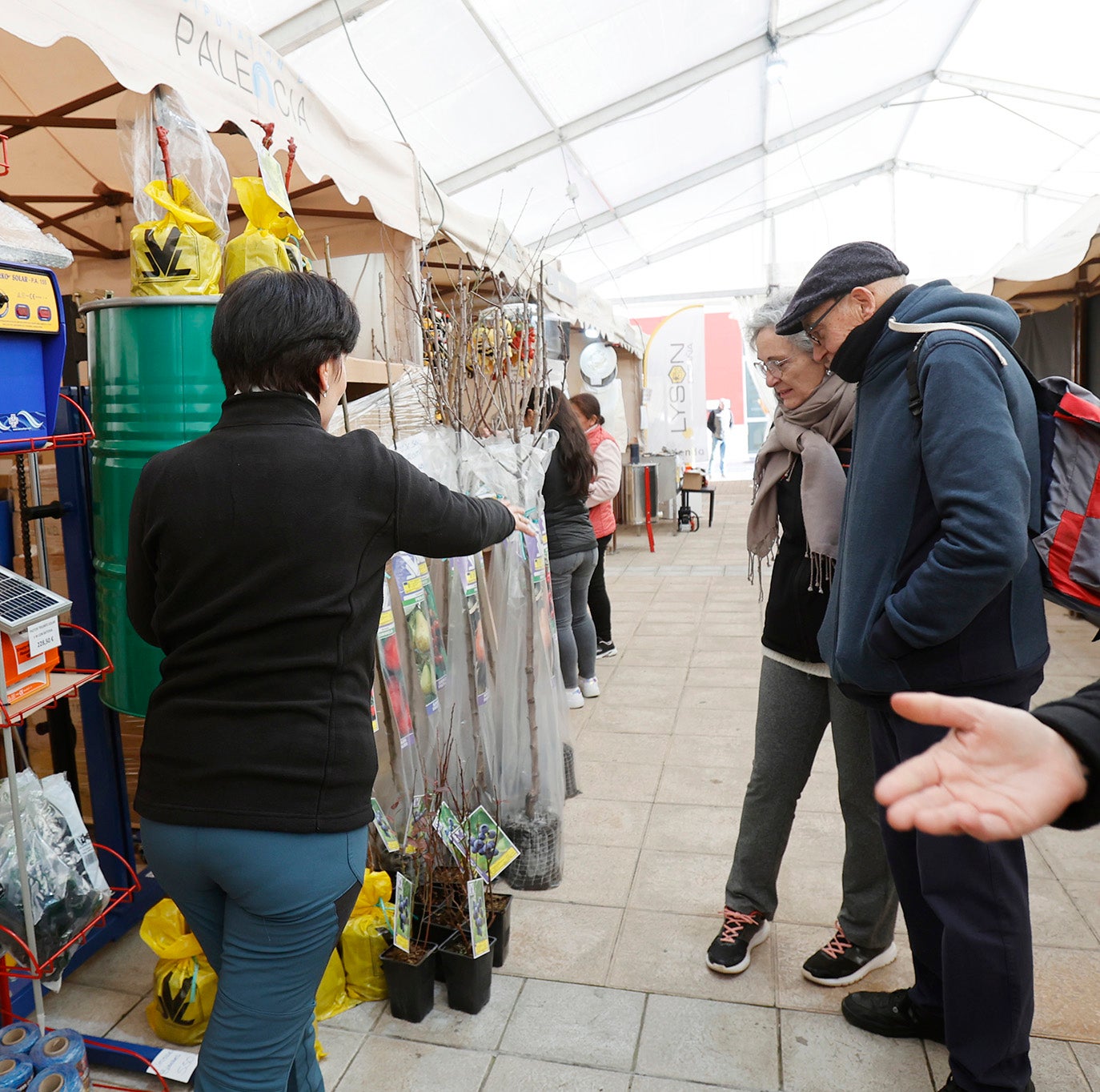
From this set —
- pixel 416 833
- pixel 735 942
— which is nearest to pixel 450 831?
pixel 416 833

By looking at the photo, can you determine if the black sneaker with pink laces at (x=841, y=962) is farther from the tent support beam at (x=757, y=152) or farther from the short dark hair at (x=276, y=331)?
the tent support beam at (x=757, y=152)

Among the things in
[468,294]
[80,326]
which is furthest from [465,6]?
[468,294]

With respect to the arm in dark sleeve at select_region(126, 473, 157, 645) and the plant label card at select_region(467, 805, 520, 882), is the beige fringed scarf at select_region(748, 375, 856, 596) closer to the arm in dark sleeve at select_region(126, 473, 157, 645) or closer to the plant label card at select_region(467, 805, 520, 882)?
the plant label card at select_region(467, 805, 520, 882)

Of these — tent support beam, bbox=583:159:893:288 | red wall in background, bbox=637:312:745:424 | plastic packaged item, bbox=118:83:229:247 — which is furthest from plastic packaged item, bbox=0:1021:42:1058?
red wall in background, bbox=637:312:745:424

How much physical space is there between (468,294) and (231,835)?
5.94ft

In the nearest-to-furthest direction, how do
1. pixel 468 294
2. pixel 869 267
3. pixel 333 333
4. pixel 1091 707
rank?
pixel 1091 707 < pixel 333 333 < pixel 869 267 < pixel 468 294

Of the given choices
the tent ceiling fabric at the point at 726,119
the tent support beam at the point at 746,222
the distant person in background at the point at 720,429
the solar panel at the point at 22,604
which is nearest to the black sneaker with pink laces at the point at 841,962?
the solar panel at the point at 22,604

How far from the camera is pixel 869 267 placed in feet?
5.91

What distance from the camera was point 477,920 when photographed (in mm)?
2227

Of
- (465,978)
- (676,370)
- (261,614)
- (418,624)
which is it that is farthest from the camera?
(676,370)

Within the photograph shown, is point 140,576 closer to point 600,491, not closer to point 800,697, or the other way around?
point 800,697

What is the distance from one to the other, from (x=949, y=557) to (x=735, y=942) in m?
1.33

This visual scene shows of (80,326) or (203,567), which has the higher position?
(80,326)

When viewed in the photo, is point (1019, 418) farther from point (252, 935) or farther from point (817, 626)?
point (252, 935)
